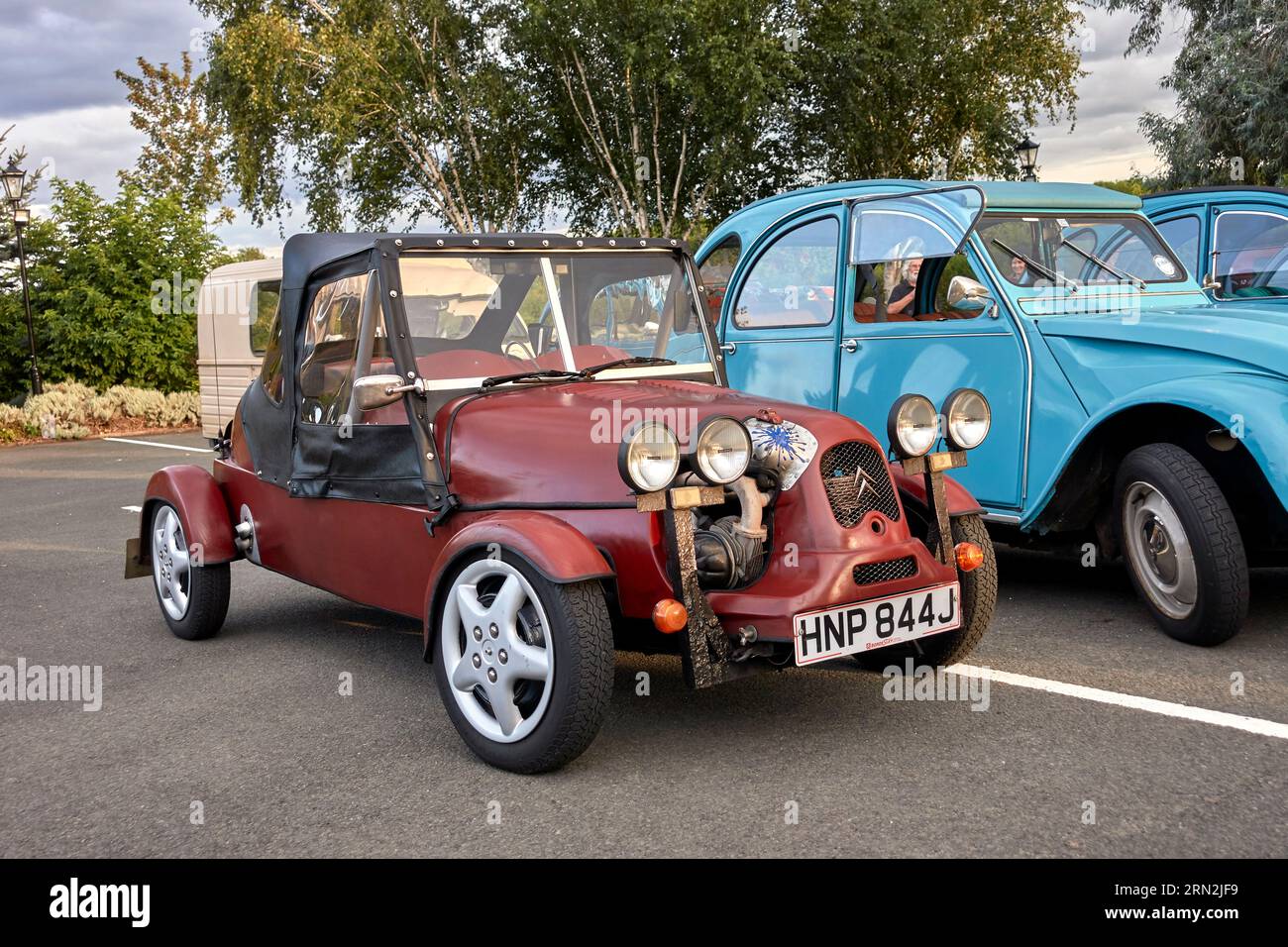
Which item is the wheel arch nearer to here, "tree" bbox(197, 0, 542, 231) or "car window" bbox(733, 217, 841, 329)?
"car window" bbox(733, 217, 841, 329)

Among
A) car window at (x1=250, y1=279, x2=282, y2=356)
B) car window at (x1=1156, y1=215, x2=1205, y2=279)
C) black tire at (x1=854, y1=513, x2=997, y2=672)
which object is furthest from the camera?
car window at (x1=250, y1=279, x2=282, y2=356)

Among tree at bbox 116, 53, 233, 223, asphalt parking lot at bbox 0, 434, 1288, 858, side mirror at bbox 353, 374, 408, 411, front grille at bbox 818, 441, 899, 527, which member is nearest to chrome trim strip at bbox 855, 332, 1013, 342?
asphalt parking lot at bbox 0, 434, 1288, 858

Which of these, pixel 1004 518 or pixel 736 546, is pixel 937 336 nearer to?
pixel 1004 518

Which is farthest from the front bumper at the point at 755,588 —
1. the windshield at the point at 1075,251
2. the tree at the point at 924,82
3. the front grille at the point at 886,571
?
the tree at the point at 924,82

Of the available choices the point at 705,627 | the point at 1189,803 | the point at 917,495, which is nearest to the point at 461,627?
the point at 705,627

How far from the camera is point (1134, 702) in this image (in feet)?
14.4

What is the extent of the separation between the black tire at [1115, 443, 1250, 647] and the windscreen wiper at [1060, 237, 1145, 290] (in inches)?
58.2

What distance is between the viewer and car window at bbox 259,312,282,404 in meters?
5.47

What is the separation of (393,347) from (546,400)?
2.18 feet

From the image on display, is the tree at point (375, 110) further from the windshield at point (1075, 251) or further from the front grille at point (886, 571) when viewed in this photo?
the front grille at point (886, 571)

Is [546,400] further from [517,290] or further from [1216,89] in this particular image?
[1216,89]

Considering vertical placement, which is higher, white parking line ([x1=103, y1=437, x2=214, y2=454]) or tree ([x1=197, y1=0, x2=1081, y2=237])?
tree ([x1=197, y1=0, x2=1081, y2=237])

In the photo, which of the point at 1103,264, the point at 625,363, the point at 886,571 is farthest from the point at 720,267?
the point at 886,571

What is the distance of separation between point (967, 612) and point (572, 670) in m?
1.68
